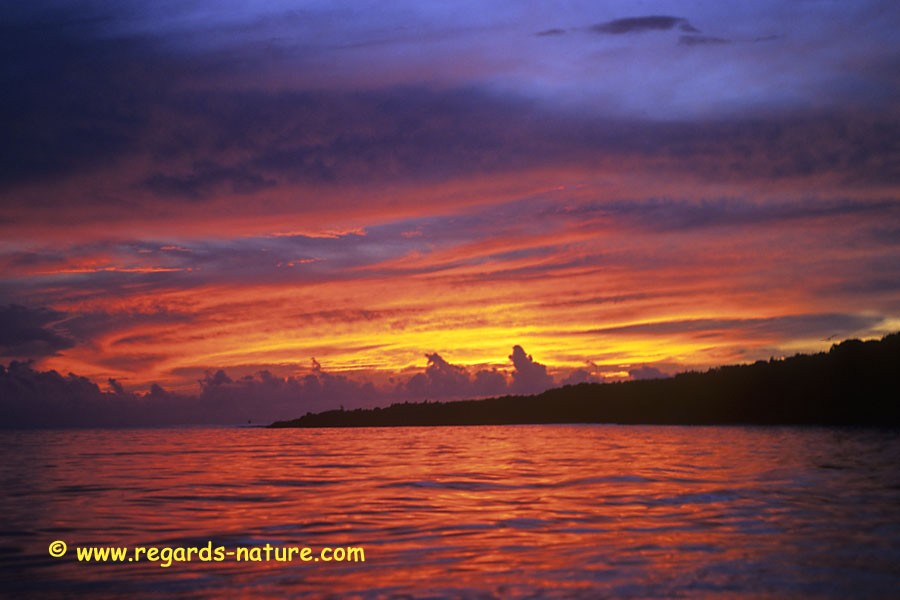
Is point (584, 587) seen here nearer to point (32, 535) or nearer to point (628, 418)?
point (32, 535)

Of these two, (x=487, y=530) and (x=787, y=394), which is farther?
(x=787, y=394)

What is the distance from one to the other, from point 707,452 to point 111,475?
113 feet
